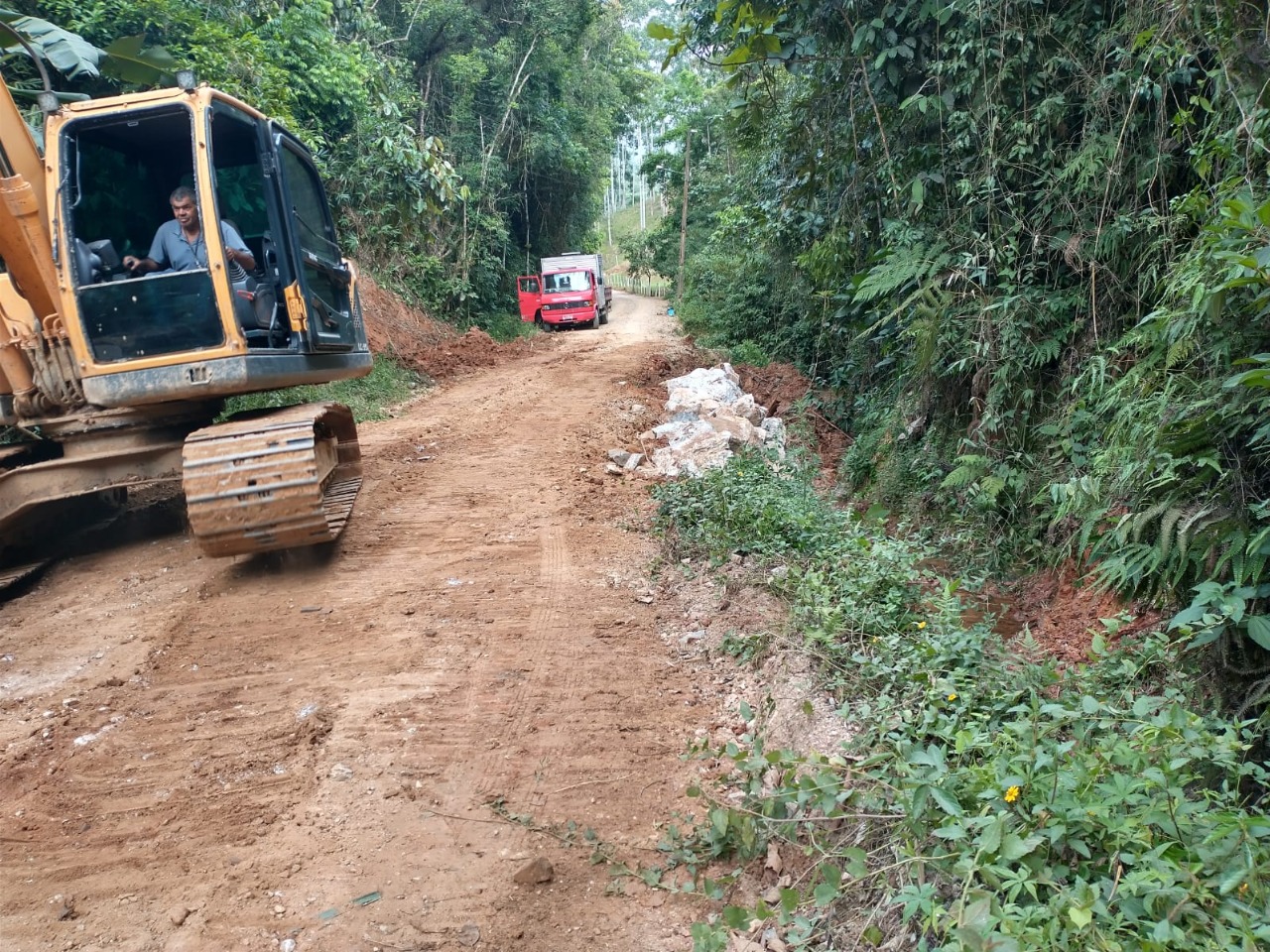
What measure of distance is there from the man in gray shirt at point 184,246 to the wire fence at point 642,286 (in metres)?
35.2

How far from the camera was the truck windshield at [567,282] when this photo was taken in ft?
84.4

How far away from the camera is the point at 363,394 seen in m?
12.1

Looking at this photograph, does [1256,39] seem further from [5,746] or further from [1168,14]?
[5,746]

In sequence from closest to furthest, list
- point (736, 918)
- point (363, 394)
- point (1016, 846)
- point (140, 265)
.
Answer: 1. point (1016, 846)
2. point (736, 918)
3. point (140, 265)
4. point (363, 394)

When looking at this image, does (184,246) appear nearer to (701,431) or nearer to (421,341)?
(701,431)

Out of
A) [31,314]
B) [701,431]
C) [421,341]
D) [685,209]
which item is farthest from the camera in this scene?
[685,209]

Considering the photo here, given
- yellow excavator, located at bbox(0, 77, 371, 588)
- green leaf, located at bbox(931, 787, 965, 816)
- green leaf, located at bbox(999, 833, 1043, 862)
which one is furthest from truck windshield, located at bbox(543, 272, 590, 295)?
green leaf, located at bbox(999, 833, 1043, 862)

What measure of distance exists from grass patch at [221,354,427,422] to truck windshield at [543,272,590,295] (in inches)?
478

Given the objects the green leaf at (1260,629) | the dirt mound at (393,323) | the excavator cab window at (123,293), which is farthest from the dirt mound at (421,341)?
the green leaf at (1260,629)

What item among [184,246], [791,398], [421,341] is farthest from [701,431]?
[421,341]

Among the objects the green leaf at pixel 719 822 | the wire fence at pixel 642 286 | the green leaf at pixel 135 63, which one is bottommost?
the wire fence at pixel 642 286

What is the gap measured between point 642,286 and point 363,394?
120 ft

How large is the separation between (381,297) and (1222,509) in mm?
16148

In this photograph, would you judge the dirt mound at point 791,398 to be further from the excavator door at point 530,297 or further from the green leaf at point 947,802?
the excavator door at point 530,297
